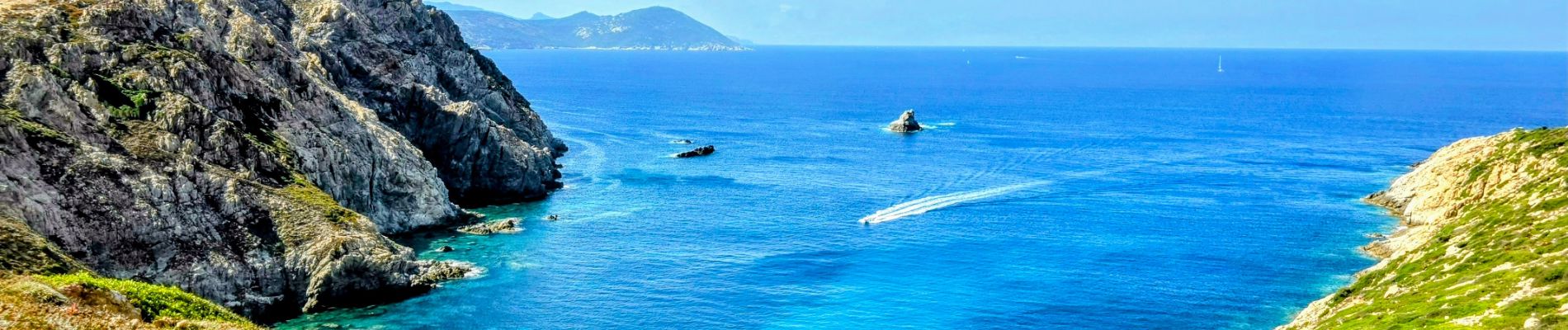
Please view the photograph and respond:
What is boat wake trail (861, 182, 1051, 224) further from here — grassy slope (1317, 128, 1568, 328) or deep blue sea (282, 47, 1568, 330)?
grassy slope (1317, 128, 1568, 328)

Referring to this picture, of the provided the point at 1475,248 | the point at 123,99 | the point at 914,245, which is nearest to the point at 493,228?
the point at 123,99

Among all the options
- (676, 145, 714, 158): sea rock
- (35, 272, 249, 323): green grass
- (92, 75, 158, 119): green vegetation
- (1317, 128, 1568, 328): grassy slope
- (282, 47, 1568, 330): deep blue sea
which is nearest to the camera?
(35, 272, 249, 323): green grass

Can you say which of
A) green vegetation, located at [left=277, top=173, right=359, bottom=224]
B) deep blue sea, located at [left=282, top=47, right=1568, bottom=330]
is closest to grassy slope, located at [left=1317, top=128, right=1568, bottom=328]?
deep blue sea, located at [left=282, top=47, right=1568, bottom=330]

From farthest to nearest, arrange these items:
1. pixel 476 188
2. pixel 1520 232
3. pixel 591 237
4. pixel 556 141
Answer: pixel 556 141 → pixel 476 188 → pixel 591 237 → pixel 1520 232

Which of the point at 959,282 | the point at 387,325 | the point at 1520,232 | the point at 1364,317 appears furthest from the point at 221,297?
the point at 1520,232

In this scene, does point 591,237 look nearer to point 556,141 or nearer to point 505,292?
point 505,292

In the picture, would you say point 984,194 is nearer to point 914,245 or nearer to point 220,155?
point 914,245
